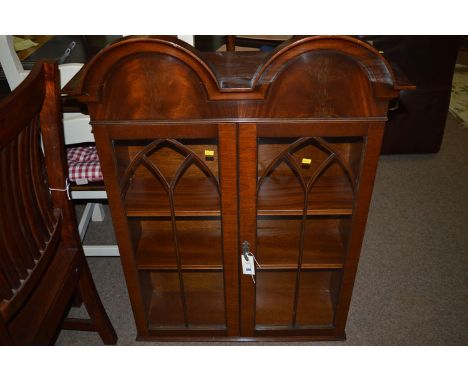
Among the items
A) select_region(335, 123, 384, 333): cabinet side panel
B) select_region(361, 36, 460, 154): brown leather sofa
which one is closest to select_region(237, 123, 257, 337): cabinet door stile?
select_region(335, 123, 384, 333): cabinet side panel

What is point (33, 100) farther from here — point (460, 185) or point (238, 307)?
point (460, 185)

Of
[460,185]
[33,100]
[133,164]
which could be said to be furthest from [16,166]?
[460,185]

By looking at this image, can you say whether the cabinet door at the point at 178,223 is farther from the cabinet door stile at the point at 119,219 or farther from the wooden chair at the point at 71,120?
the wooden chair at the point at 71,120

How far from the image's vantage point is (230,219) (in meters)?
1.42

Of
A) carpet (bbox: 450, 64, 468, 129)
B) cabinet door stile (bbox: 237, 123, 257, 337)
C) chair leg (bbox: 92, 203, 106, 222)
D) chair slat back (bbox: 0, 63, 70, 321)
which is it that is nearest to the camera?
chair slat back (bbox: 0, 63, 70, 321)

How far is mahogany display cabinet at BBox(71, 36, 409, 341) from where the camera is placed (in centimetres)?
111

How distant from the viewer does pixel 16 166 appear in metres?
1.11

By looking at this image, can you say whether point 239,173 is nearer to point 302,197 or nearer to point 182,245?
point 302,197

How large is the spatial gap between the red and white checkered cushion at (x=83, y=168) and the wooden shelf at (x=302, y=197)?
77 cm

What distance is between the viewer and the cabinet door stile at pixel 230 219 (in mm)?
1241

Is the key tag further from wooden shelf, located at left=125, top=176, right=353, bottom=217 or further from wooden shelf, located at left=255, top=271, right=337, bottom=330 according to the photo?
wooden shelf, located at left=255, top=271, right=337, bottom=330

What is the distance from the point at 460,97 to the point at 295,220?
305 cm

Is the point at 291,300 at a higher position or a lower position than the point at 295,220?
lower

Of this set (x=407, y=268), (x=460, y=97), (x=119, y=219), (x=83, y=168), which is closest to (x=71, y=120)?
(x=83, y=168)
